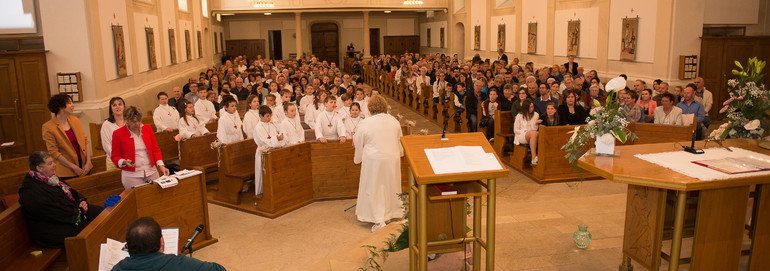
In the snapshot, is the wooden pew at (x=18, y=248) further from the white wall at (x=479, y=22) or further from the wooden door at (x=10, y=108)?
the white wall at (x=479, y=22)

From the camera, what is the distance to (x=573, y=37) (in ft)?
50.6

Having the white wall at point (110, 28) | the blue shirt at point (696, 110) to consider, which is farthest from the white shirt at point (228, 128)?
the blue shirt at point (696, 110)

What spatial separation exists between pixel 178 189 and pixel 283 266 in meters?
1.35

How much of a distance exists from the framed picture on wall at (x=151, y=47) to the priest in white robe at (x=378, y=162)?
31.7ft

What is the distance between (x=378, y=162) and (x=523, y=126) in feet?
10.8

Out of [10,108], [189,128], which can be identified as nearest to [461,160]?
[189,128]

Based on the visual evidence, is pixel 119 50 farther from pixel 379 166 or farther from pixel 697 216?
pixel 697 216

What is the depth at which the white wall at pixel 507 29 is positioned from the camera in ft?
63.2

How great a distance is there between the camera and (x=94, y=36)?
9.98m

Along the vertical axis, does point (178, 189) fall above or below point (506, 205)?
above

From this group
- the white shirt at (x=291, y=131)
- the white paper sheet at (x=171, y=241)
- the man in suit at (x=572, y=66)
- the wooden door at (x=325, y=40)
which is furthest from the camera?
the wooden door at (x=325, y=40)

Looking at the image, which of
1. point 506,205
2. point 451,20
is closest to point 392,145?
point 506,205

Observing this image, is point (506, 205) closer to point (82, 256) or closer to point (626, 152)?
point (626, 152)

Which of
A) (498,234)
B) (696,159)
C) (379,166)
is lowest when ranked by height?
(498,234)
